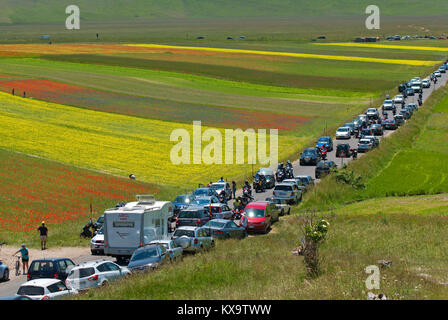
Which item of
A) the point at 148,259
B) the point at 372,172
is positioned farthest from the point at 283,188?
the point at 148,259

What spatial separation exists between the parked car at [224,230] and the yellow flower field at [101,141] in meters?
21.3

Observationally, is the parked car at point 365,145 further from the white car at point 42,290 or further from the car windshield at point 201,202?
the white car at point 42,290

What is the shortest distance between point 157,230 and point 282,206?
44.7 ft

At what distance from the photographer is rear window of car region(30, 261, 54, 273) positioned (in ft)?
90.8

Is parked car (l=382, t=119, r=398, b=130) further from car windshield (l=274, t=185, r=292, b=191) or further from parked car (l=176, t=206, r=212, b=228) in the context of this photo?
parked car (l=176, t=206, r=212, b=228)

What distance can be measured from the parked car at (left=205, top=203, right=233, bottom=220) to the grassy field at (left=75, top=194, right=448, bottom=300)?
5.13m

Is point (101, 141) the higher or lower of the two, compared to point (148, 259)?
higher

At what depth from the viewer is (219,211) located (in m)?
42.8

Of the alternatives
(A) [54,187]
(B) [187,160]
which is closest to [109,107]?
(B) [187,160]

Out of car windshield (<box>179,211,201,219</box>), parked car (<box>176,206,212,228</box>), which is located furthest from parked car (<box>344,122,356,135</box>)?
car windshield (<box>179,211,201,219</box>)

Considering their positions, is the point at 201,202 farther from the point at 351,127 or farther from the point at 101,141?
the point at 351,127

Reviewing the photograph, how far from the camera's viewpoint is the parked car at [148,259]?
27.9 meters

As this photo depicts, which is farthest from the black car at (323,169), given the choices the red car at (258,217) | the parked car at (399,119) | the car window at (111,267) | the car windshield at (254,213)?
the car window at (111,267)

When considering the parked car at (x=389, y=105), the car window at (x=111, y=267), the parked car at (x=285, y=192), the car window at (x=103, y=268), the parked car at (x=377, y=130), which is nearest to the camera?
the car window at (x=103, y=268)
